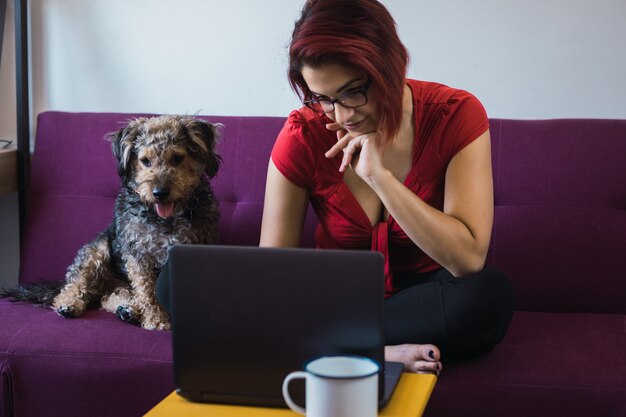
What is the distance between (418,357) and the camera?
1.80 metres

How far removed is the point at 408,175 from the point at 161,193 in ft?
2.33

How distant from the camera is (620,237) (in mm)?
2416

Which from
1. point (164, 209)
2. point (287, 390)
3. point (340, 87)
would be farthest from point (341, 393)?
point (164, 209)

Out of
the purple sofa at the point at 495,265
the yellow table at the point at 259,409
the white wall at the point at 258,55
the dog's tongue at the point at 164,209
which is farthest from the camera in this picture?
the white wall at the point at 258,55

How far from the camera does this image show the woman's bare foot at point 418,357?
178 centimetres

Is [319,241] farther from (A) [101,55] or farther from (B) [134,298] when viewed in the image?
(A) [101,55]

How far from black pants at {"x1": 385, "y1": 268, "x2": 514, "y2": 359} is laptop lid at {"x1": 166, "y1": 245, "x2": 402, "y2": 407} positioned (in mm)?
549

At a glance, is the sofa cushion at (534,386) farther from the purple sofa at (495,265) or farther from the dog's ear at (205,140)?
the dog's ear at (205,140)

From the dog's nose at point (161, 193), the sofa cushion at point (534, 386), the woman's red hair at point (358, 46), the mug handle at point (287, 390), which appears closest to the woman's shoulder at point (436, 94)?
the woman's red hair at point (358, 46)

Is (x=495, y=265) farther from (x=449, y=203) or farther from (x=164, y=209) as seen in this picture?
(x=164, y=209)

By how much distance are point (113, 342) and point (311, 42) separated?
3.00ft

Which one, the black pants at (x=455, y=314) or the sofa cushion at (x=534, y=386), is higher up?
the black pants at (x=455, y=314)

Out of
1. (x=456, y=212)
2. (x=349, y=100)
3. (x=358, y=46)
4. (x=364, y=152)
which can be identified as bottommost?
(x=456, y=212)

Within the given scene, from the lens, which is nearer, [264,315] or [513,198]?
[264,315]
